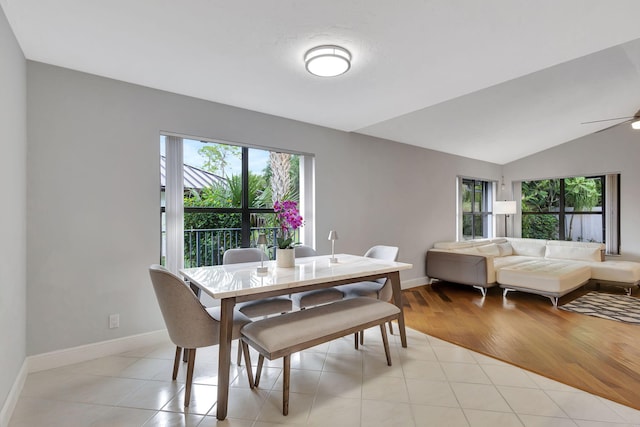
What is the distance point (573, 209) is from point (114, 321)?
780 centimetres

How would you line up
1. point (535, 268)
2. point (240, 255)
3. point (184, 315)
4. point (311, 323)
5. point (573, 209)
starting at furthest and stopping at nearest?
1. point (573, 209)
2. point (535, 268)
3. point (240, 255)
4. point (311, 323)
5. point (184, 315)

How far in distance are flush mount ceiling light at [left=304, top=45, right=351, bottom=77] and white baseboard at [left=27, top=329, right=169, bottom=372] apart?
2.72 meters

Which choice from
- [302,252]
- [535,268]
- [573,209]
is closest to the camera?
[302,252]

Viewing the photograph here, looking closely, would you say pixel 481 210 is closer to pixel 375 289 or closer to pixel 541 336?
pixel 541 336

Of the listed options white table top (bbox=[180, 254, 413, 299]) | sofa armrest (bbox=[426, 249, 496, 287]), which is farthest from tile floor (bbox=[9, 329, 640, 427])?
sofa armrest (bbox=[426, 249, 496, 287])

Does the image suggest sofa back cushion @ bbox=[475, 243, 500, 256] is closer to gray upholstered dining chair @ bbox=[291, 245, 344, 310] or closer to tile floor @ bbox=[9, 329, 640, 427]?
tile floor @ bbox=[9, 329, 640, 427]

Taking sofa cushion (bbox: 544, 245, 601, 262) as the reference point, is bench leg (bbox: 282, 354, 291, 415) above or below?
below

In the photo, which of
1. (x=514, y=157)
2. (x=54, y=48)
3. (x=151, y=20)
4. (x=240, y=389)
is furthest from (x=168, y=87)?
(x=514, y=157)

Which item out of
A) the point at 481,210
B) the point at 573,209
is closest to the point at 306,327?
the point at 481,210

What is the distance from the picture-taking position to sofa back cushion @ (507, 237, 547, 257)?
Answer: 576 cm

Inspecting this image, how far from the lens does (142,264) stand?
9.02ft

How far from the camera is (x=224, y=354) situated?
181 cm

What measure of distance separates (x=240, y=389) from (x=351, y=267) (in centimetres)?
121

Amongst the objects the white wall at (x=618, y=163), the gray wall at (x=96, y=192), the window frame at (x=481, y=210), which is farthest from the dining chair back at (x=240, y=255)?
the white wall at (x=618, y=163)
